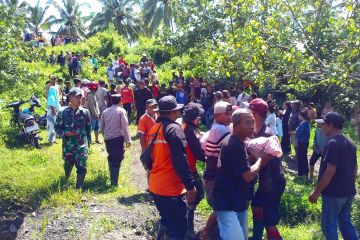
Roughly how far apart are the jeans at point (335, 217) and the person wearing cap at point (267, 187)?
0.55m

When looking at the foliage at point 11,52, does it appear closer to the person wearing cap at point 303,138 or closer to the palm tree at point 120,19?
the person wearing cap at point 303,138

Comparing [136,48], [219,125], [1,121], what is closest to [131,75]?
[1,121]

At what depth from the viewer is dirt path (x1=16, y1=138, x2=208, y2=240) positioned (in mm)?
6023

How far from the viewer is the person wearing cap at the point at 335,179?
4910mm

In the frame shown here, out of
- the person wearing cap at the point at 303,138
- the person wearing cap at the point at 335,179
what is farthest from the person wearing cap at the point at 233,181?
the person wearing cap at the point at 303,138

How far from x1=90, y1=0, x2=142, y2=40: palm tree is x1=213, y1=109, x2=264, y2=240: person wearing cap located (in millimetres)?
41271

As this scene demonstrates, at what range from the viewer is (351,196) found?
Answer: 16.7 feet

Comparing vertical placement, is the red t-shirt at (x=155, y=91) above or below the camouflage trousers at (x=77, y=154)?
above

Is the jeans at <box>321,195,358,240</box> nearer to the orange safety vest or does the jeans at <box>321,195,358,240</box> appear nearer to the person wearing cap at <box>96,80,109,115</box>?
the orange safety vest

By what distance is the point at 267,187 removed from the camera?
16.4 feet

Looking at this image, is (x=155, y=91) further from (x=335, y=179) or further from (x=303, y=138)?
(x=335, y=179)

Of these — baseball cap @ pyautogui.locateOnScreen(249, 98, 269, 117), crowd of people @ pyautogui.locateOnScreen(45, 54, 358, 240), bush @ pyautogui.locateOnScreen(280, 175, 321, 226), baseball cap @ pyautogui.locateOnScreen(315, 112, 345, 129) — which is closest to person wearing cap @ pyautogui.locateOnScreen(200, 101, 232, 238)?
crowd of people @ pyautogui.locateOnScreen(45, 54, 358, 240)

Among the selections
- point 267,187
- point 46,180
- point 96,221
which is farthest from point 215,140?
point 46,180

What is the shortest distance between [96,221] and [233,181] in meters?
2.83
